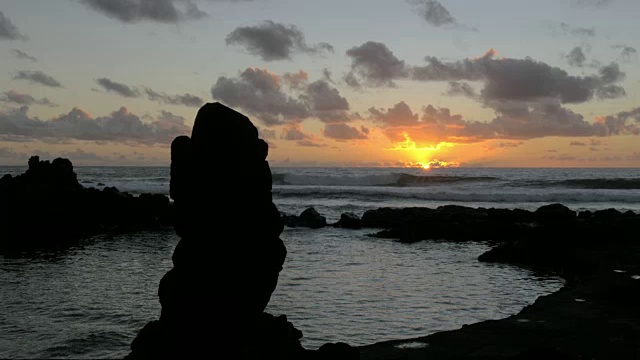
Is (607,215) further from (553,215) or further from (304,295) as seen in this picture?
(304,295)

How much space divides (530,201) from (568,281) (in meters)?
54.7

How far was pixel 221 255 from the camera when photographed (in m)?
9.79

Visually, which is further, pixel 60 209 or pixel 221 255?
pixel 60 209

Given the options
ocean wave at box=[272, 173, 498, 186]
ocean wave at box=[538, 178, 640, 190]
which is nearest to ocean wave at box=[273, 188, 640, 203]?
ocean wave at box=[538, 178, 640, 190]

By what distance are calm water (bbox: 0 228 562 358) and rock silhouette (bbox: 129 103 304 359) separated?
3254 millimetres

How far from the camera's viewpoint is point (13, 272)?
21.6 meters

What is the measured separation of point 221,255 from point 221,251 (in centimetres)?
7

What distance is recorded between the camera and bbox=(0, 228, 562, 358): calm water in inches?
527

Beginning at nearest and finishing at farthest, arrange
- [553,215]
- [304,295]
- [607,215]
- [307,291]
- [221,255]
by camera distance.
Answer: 1. [221,255]
2. [304,295]
3. [307,291]
4. [553,215]
5. [607,215]

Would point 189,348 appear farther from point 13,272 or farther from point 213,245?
point 13,272

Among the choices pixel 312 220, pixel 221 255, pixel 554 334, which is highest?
pixel 221 255

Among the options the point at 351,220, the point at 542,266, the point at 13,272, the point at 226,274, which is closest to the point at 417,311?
the point at 226,274

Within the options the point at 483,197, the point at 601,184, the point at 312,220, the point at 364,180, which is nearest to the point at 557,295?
the point at 312,220

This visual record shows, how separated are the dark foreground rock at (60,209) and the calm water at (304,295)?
9.52 meters
